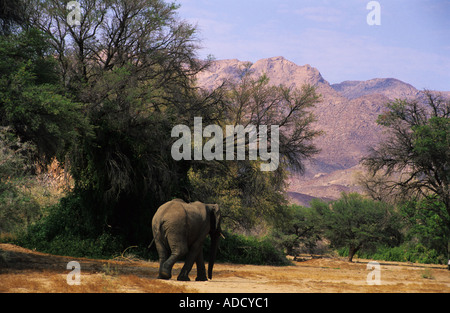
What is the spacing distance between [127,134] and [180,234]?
30.0ft

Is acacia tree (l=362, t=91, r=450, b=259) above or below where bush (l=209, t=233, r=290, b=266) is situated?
above

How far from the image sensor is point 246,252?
25797 mm

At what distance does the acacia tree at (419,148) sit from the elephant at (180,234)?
17.3 meters

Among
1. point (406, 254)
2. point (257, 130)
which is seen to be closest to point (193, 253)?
point (257, 130)

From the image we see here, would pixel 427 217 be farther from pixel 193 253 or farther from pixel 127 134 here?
pixel 193 253

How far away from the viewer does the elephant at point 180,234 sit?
1234 centimetres

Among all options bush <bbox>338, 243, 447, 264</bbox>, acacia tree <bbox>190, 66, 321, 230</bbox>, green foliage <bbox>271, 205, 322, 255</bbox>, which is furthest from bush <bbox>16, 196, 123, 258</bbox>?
bush <bbox>338, 243, 447, 264</bbox>

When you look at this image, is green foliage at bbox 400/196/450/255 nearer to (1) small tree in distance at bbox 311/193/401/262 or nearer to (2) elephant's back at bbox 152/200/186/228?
(1) small tree in distance at bbox 311/193/401/262

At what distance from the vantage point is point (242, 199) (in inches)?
1160

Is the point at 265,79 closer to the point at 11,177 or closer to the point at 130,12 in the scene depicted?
the point at 130,12

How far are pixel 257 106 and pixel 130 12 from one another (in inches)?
382

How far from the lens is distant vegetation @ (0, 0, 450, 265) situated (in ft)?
50.3

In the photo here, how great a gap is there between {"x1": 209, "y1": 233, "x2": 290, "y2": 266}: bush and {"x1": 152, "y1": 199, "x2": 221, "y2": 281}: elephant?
11.0 m

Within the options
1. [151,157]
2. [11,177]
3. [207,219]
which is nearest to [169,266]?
[207,219]
